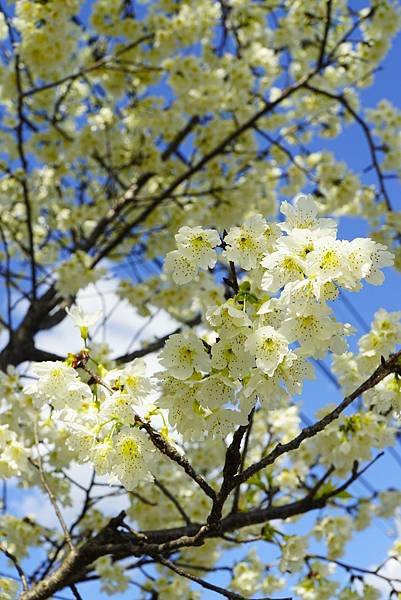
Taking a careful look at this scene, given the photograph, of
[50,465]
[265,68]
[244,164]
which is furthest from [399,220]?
[50,465]

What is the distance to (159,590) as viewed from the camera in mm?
4953

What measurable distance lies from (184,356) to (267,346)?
243 millimetres

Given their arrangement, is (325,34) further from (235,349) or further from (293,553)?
(235,349)

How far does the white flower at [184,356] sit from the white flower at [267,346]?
150 millimetres

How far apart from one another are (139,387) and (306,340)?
0.54 metres

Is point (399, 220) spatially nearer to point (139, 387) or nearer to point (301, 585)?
point (301, 585)

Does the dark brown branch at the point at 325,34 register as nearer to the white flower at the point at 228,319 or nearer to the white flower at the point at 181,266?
the white flower at the point at 181,266

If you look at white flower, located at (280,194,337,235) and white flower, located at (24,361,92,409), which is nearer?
white flower, located at (280,194,337,235)

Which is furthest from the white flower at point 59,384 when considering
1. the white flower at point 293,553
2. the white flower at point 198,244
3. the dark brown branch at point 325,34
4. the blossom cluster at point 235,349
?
the dark brown branch at point 325,34

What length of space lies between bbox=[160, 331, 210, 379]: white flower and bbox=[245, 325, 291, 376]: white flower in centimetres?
15

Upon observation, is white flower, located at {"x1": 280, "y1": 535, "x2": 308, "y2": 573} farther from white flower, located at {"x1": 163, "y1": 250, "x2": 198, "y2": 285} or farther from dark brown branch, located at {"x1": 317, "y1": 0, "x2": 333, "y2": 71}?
dark brown branch, located at {"x1": 317, "y1": 0, "x2": 333, "y2": 71}

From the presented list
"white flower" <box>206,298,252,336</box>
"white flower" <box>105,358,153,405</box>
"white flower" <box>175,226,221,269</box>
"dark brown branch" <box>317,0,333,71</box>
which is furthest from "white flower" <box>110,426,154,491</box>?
"dark brown branch" <box>317,0,333,71</box>

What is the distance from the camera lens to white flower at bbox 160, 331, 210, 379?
1635 millimetres

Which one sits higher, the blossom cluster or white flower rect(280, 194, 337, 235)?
white flower rect(280, 194, 337, 235)
